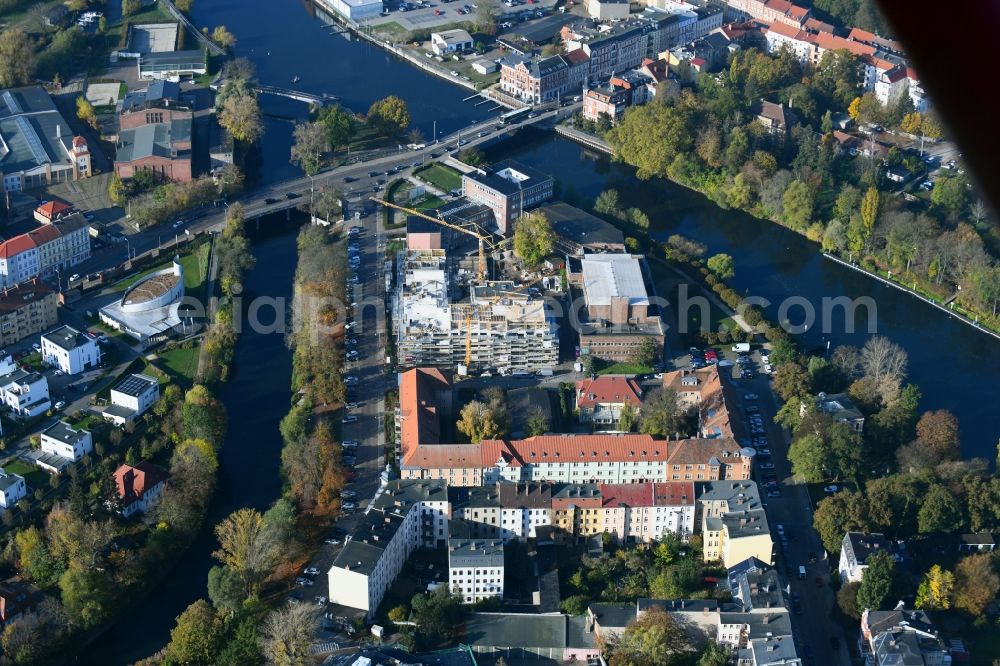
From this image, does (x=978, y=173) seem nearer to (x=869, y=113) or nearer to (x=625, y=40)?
(x=869, y=113)

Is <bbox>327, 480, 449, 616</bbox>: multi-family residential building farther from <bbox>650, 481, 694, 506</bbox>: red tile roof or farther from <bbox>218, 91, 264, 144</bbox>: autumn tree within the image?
<bbox>218, 91, 264, 144</bbox>: autumn tree

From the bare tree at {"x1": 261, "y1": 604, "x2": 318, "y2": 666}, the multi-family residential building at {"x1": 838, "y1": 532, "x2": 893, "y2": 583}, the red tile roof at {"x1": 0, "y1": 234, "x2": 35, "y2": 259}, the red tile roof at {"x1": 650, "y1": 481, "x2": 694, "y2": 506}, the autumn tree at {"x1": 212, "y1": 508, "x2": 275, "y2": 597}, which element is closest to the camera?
the bare tree at {"x1": 261, "y1": 604, "x2": 318, "y2": 666}

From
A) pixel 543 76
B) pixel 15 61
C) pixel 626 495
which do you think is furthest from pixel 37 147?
pixel 626 495

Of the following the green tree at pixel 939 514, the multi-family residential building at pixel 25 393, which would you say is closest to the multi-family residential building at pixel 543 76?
the multi-family residential building at pixel 25 393

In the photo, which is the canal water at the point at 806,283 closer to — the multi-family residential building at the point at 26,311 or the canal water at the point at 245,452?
the canal water at the point at 245,452

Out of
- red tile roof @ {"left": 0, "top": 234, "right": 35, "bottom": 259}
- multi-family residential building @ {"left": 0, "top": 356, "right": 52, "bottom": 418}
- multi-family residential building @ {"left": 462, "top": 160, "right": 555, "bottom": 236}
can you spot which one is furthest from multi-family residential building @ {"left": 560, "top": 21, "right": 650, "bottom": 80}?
multi-family residential building @ {"left": 0, "top": 356, "right": 52, "bottom": 418}

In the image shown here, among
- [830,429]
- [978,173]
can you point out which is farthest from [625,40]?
[978,173]
